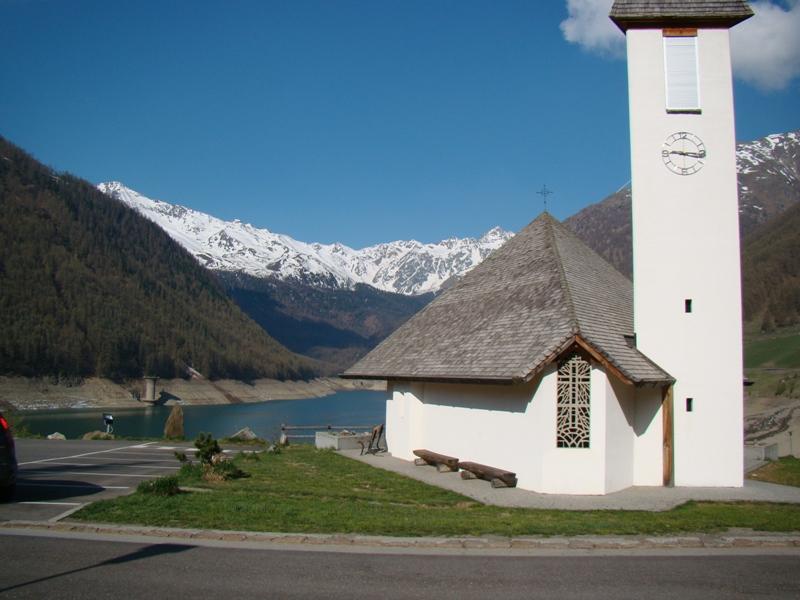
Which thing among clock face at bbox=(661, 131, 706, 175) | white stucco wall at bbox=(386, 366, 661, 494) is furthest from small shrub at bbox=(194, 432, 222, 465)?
clock face at bbox=(661, 131, 706, 175)

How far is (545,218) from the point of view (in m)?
23.2

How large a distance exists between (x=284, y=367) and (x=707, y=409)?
15759 cm

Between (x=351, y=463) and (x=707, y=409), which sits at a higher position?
(x=707, y=409)

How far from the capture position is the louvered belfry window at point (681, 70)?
17742mm

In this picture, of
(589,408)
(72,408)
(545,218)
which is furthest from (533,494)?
(72,408)

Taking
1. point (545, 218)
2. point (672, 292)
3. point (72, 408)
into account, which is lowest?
point (72, 408)

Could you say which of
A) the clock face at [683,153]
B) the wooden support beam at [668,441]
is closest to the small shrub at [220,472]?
the wooden support beam at [668,441]

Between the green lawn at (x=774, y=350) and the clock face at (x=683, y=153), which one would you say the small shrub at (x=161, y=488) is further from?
the green lawn at (x=774, y=350)

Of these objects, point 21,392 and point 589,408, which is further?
point 21,392

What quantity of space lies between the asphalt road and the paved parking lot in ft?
8.36

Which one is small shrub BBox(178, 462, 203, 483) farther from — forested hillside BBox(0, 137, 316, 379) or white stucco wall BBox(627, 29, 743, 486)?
forested hillside BBox(0, 137, 316, 379)

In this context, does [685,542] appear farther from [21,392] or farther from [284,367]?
[284,367]

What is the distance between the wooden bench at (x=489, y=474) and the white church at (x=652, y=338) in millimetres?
265

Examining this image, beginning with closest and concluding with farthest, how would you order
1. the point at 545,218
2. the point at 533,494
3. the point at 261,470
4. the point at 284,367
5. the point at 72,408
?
1. the point at 533,494
2. the point at 261,470
3. the point at 545,218
4. the point at 72,408
5. the point at 284,367
